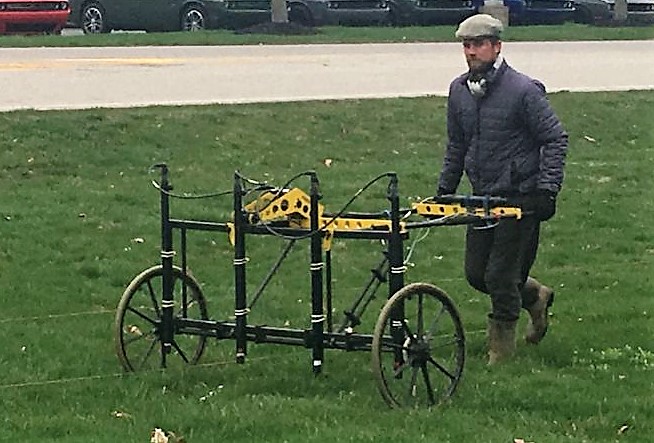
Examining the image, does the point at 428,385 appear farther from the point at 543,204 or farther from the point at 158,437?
the point at 158,437

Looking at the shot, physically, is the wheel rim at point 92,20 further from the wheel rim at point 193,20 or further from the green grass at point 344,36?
the green grass at point 344,36

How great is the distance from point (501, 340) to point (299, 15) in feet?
70.1

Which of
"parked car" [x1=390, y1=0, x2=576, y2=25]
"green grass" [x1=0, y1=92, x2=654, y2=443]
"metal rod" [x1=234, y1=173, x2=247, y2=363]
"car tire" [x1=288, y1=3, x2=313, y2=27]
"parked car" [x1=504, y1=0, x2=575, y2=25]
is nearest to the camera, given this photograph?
"green grass" [x1=0, y1=92, x2=654, y2=443]

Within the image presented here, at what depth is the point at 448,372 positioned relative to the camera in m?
6.80

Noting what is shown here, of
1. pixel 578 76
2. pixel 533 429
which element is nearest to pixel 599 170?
pixel 578 76

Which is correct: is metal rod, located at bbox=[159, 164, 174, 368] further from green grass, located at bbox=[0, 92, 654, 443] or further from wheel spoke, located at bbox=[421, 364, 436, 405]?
wheel spoke, located at bbox=[421, 364, 436, 405]

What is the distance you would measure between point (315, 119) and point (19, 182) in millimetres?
3513

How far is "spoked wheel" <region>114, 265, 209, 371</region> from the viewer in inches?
283

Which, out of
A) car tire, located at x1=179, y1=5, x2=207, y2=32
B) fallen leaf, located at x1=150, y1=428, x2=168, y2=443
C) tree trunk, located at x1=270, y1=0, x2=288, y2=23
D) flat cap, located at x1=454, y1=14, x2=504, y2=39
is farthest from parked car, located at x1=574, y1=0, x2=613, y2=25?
fallen leaf, located at x1=150, y1=428, x2=168, y2=443

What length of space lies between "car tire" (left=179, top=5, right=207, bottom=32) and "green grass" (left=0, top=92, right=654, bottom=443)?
11.8m

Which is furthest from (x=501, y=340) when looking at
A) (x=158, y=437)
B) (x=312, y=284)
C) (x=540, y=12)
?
(x=540, y=12)

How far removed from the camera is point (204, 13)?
89.7 feet

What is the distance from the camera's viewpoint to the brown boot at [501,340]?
290 inches

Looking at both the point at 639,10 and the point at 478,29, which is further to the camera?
the point at 639,10
